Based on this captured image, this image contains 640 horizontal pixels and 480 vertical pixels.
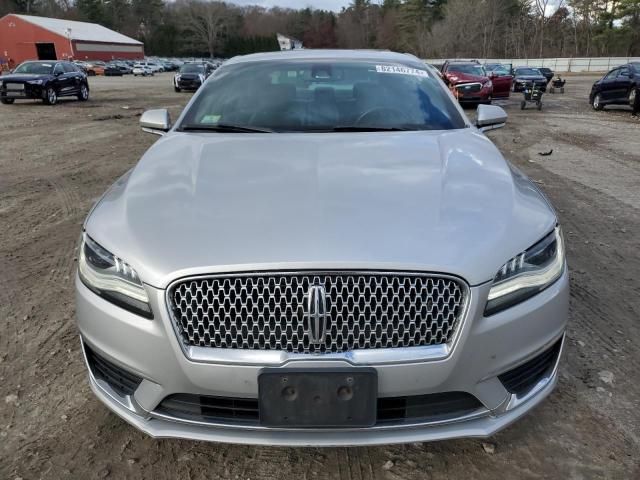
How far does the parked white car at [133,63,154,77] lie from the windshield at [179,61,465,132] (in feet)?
200

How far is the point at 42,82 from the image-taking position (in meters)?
18.4

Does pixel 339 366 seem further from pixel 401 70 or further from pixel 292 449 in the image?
pixel 401 70

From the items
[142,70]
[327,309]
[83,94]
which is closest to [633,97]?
[327,309]

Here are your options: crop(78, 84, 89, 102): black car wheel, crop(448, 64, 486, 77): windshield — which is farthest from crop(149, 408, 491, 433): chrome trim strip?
crop(78, 84, 89, 102): black car wheel

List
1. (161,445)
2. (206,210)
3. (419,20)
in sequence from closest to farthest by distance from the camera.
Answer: (206,210)
(161,445)
(419,20)

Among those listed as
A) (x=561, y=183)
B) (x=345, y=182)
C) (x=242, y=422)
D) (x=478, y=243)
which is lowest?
(x=561, y=183)

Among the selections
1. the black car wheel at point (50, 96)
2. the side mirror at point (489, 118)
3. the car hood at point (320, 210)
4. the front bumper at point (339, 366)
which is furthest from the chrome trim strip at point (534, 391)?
the black car wheel at point (50, 96)

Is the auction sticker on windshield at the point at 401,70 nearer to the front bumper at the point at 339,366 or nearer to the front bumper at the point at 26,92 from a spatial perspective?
the front bumper at the point at 339,366

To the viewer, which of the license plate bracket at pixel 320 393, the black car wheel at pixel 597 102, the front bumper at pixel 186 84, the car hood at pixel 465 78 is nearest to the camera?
the license plate bracket at pixel 320 393

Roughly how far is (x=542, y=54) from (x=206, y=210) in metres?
81.0

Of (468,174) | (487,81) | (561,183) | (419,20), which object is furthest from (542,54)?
(468,174)

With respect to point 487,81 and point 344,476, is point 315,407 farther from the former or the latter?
point 487,81

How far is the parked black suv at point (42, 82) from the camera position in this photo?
60.1ft

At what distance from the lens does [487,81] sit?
59.5ft
